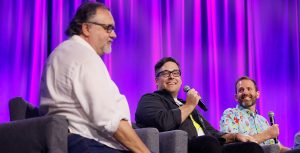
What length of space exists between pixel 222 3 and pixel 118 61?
119cm

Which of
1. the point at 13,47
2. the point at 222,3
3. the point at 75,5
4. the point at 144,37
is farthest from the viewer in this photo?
the point at 222,3

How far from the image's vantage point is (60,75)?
1.86 metres

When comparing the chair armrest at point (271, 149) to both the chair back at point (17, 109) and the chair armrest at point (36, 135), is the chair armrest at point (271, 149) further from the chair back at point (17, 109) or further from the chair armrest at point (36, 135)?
the chair armrest at point (36, 135)

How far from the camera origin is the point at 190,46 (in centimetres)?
448

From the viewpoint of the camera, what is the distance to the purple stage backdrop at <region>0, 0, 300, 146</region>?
373 centimetres

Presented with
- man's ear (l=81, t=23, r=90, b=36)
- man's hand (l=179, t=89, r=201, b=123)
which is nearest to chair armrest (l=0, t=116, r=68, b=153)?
man's ear (l=81, t=23, r=90, b=36)

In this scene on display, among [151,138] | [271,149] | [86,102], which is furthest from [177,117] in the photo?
[86,102]

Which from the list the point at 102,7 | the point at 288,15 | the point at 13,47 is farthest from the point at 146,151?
the point at 288,15

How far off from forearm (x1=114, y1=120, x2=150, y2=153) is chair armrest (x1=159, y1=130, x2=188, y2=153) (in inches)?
→ 33.4

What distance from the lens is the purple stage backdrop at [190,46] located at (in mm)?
3727

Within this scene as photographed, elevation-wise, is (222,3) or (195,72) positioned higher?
(222,3)

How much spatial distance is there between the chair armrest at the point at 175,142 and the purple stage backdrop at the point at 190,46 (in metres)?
1.32

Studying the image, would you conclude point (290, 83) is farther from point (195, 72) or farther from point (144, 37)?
point (144, 37)

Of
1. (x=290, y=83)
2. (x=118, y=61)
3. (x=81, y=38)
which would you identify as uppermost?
(x=81, y=38)
